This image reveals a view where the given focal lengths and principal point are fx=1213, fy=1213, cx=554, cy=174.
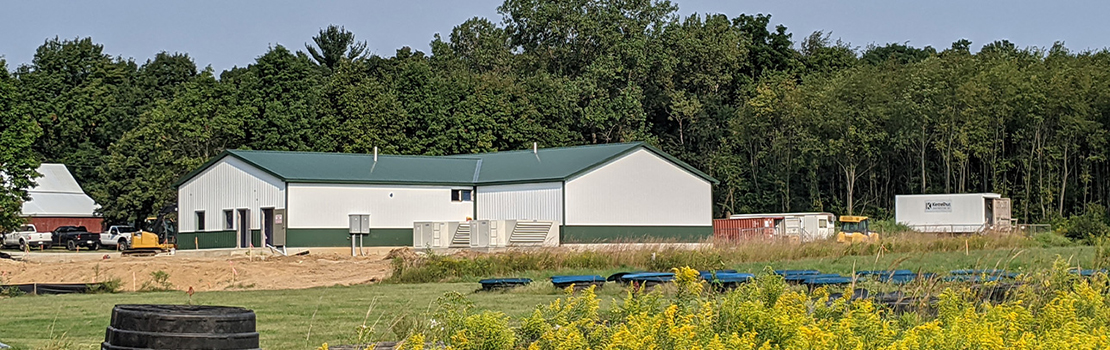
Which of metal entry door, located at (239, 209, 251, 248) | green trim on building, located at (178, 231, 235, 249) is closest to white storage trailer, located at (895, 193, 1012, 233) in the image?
metal entry door, located at (239, 209, 251, 248)

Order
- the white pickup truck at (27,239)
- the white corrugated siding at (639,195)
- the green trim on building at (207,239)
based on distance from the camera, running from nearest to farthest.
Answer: the white corrugated siding at (639,195) < the green trim on building at (207,239) < the white pickup truck at (27,239)

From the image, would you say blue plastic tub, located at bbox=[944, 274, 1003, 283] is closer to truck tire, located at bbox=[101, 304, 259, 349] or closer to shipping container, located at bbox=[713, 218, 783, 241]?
truck tire, located at bbox=[101, 304, 259, 349]

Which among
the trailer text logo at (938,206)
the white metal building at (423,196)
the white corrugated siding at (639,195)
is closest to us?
the white metal building at (423,196)

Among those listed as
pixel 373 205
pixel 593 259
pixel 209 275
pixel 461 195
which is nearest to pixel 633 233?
pixel 461 195

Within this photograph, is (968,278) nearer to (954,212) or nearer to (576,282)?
(576,282)

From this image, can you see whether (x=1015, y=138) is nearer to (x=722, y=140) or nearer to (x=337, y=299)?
(x=722, y=140)

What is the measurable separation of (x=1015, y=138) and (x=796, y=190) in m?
16.3

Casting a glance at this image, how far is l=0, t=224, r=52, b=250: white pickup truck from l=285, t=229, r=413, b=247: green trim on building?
31.2 metres

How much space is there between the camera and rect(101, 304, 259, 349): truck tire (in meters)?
8.09

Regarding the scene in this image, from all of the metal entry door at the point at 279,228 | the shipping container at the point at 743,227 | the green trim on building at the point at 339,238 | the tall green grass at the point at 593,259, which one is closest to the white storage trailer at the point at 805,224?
the shipping container at the point at 743,227

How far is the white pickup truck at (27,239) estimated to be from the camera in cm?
7388

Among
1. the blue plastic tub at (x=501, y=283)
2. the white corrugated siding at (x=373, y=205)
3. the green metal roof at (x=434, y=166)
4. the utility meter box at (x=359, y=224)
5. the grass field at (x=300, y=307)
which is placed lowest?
the grass field at (x=300, y=307)

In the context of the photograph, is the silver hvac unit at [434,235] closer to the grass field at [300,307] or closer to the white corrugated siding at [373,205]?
the white corrugated siding at [373,205]

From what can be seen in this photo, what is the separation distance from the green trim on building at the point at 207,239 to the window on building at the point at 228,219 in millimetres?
441
